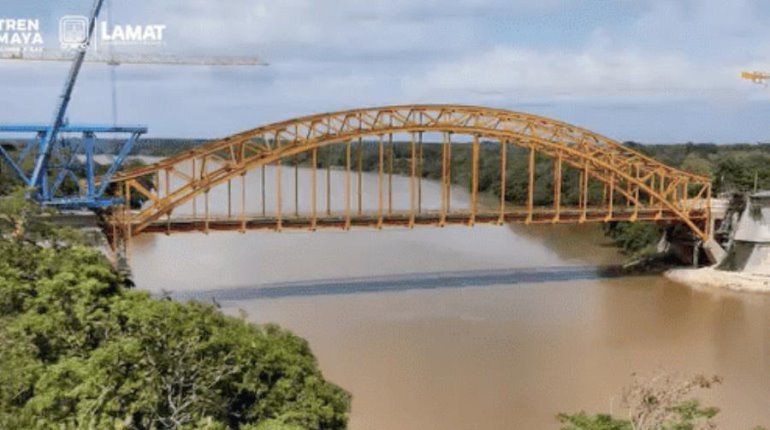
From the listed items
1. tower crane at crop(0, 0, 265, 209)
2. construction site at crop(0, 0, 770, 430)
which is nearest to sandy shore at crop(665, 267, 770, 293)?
construction site at crop(0, 0, 770, 430)

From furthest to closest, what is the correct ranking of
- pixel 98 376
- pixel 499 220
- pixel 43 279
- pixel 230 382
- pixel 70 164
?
pixel 499 220 → pixel 70 164 → pixel 43 279 → pixel 230 382 → pixel 98 376

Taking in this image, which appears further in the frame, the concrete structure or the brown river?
the concrete structure

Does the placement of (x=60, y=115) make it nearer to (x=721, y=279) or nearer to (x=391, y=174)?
(x=391, y=174)

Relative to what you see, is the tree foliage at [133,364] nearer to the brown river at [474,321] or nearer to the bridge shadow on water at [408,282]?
the brown river at [474,321]

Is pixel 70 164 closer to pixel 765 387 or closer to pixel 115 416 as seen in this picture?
pixel 115 416

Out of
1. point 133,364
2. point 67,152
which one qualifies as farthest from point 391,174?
point 133,364

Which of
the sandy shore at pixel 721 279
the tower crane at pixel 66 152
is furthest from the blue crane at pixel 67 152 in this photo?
the sandy shore at pixel 721 279

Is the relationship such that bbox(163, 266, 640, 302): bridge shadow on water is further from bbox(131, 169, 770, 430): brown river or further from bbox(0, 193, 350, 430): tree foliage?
bbox(0, 193, 350, 430): tree foliage

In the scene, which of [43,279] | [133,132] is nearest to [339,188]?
[133,132]
